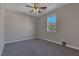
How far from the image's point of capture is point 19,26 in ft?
20.4

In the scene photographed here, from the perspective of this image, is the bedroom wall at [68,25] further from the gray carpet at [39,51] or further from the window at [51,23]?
the gray carpet at [39,51]

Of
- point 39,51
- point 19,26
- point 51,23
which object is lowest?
point 39,51

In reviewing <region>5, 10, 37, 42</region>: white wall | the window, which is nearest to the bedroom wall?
the window

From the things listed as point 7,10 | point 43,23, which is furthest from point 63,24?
point 7,10

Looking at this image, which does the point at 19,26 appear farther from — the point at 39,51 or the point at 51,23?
the point at 39,51

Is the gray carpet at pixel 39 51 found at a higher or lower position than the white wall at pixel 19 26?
lower

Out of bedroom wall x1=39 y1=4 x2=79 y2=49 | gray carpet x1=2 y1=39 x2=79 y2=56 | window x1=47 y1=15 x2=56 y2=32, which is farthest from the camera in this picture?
window x1=47 y1=15 x2=56 y2=32

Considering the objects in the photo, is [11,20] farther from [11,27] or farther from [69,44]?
[69,44]

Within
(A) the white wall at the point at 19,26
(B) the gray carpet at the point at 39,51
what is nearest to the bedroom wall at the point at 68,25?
(B) the gray carpet at the point at 39,51

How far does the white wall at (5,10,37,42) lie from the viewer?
18.6 ft

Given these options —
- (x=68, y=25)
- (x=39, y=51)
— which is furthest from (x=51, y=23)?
(x=39, y=51)

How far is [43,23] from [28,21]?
110 centimetres

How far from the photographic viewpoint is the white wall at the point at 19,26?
5664mm

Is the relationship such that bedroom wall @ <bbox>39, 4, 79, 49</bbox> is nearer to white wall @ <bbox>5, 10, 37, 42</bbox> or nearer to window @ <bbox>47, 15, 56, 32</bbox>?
window @ <bbox>47, 15, 56, 32</bbox>
